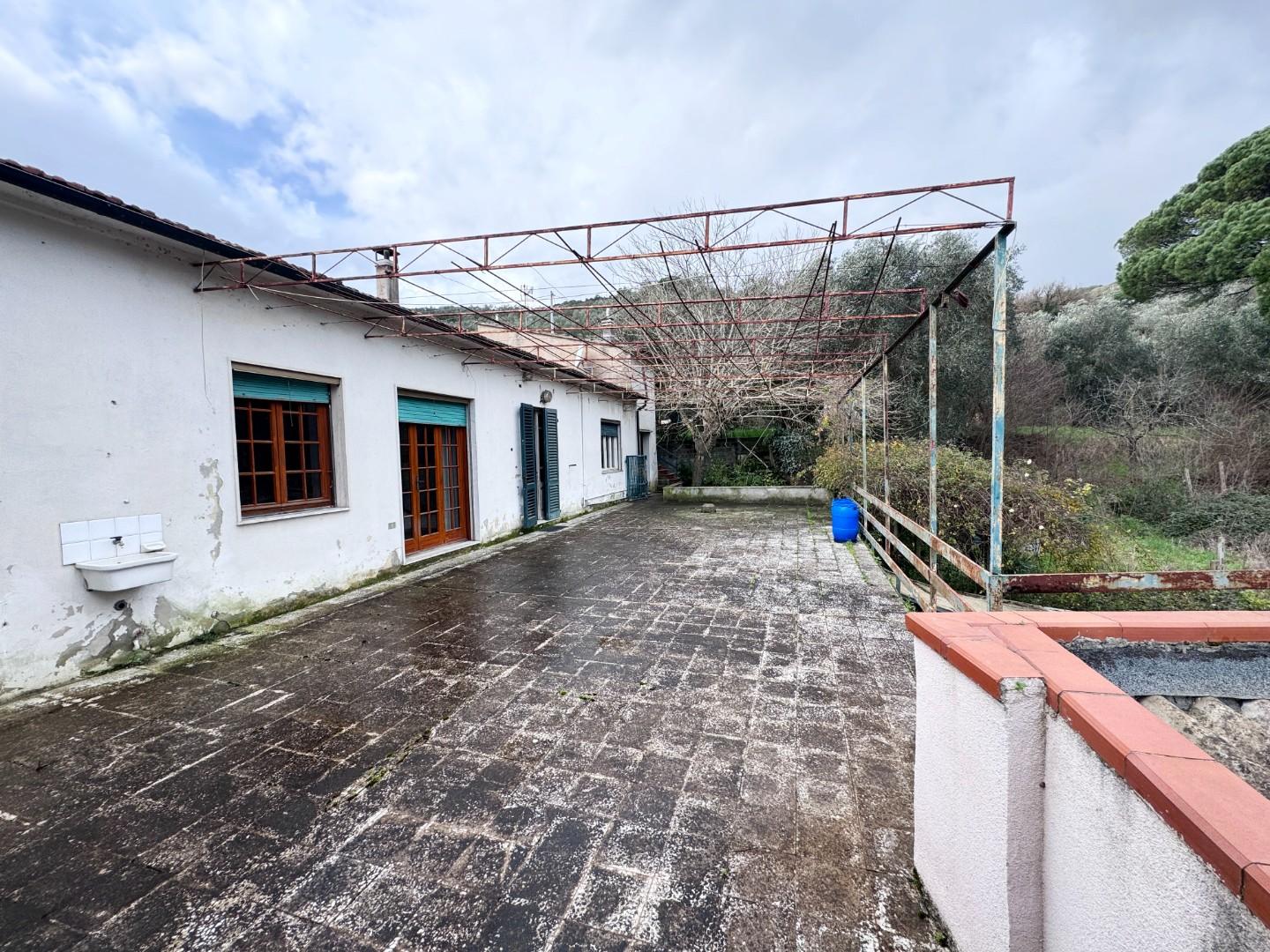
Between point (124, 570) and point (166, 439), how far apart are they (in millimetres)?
943

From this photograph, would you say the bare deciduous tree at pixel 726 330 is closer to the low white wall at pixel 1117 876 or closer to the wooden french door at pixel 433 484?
the wooden french door at pixel 433 484

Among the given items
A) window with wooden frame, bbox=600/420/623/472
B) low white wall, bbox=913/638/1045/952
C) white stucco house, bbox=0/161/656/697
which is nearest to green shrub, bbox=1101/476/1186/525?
window with wooden frame, bbox=600/420/623/472

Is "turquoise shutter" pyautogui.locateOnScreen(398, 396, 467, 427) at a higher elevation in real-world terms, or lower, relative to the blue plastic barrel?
higher

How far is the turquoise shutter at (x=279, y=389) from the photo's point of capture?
14.0 ft

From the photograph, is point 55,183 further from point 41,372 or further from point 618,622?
point 618,622

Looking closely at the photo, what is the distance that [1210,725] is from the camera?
1.37 metres

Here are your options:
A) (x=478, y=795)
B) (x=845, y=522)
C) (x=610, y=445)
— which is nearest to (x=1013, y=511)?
(x=845, y=522)

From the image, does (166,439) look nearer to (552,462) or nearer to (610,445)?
(552,462)

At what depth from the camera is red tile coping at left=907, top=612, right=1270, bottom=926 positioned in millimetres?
681

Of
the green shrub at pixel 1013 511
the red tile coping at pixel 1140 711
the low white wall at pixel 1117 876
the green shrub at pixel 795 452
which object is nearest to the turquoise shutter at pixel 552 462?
the green shrub at pixel 1013 511

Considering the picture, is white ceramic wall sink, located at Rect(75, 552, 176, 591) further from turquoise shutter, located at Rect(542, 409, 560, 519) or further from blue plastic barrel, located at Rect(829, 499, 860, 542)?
blue plastic barrel, located at Rect(829, 499, 860, 542)

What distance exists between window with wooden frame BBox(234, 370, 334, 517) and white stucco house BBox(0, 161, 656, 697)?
0.6 inches

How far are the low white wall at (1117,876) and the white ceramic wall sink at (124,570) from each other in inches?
177

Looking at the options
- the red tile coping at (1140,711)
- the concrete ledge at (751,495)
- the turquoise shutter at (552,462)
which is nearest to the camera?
the red tile coping at (1140,711)
